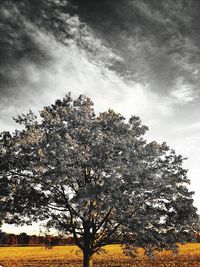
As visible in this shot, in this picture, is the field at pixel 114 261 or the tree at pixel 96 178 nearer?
the tree at pixel 96 178

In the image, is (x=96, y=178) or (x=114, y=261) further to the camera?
(x=114, y=261)

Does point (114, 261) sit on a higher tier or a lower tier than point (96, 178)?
lower

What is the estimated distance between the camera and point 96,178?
1725cm

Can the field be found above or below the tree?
below

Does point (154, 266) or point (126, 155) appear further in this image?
point (154, 266)

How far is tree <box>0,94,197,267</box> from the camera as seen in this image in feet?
51.2

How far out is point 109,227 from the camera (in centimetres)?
1834

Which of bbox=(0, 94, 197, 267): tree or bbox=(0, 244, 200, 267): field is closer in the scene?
bbox=(0, 94, 197, 267): tree

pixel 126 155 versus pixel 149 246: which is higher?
pixel 126 155

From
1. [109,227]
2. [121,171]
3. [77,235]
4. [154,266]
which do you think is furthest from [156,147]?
[154,266]

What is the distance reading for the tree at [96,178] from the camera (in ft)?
51.2

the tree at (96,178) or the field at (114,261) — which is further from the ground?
the tree at (96,178)

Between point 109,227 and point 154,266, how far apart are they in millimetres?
13341

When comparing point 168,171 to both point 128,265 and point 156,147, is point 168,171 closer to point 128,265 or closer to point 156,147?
point 156,147
